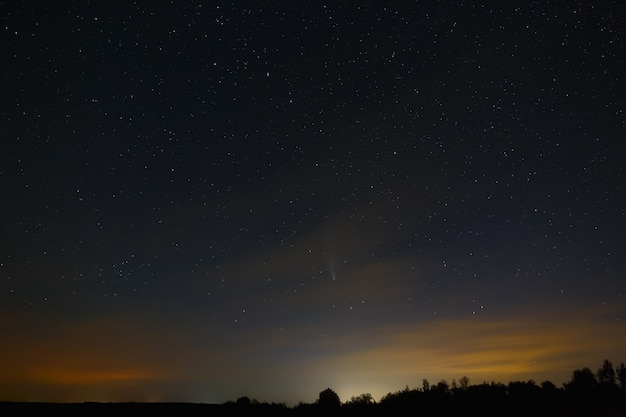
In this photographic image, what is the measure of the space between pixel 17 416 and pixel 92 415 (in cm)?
292

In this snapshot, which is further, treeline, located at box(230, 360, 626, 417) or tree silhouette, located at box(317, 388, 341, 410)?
tree silhouette, located at box(317, 388, 341, 410)

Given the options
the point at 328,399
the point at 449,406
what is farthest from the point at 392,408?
the point at 328,399

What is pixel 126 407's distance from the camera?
2583 centimetres

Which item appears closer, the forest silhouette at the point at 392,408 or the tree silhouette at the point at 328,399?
the forest silhouette at the point at 392,408

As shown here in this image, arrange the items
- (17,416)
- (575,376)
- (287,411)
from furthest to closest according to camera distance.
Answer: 1. (575,376)
2. (287,411)
3. (17,416)

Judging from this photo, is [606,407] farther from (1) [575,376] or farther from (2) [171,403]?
(1) [575,376]

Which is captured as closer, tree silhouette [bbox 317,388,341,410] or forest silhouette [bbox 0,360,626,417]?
forest silhouette [bbox 0,360,626,417]

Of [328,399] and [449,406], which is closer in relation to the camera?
[449,406]

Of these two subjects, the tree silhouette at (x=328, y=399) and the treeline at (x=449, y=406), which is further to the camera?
the tree silhouette at (x=328, y=399)

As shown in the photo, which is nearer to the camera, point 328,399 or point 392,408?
point 392,408

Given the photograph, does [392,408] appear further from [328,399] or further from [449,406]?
[328,399]

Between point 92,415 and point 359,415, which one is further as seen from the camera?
point 359,415

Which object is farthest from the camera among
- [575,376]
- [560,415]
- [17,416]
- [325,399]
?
[575,376]

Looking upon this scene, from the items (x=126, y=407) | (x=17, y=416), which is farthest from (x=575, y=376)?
(x=17, y=416)
